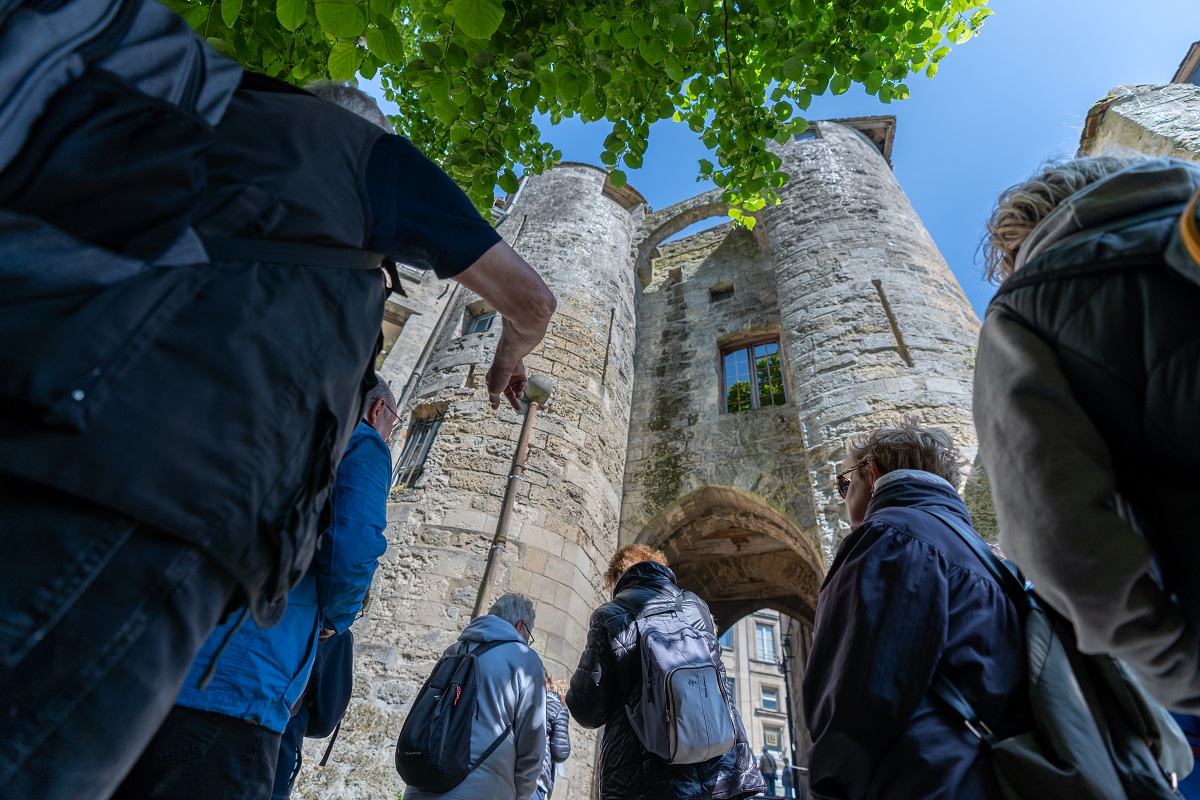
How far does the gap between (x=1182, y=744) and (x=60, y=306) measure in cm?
216

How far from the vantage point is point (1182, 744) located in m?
1.37

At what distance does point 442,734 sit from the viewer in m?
2.62

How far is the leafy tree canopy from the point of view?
11.5 ft

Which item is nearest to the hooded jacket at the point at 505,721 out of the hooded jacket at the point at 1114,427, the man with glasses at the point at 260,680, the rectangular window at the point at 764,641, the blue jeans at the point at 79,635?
the man with glasses at the point at 260,680

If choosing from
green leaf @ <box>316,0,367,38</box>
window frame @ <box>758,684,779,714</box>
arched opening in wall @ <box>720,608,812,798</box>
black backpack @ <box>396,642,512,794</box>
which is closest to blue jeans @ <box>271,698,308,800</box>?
black backpack @ <box>396,642,512,794</box>

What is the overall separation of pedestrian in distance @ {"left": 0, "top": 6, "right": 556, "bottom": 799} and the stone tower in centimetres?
552

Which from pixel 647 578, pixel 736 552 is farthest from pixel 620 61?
pixel 736 552

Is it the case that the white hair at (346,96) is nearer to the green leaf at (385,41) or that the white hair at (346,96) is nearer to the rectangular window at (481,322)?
the green leaf at (385,41)

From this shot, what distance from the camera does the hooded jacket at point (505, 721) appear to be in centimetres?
266

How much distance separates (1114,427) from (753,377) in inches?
364

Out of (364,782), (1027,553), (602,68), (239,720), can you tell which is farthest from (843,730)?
(364,782)

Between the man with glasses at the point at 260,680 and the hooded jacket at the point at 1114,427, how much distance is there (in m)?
1.22

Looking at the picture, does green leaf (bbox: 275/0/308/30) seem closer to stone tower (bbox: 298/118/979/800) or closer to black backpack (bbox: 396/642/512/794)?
black backpack (bbox: 396/642/512/794)

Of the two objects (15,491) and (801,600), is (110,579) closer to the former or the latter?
(15,491)
